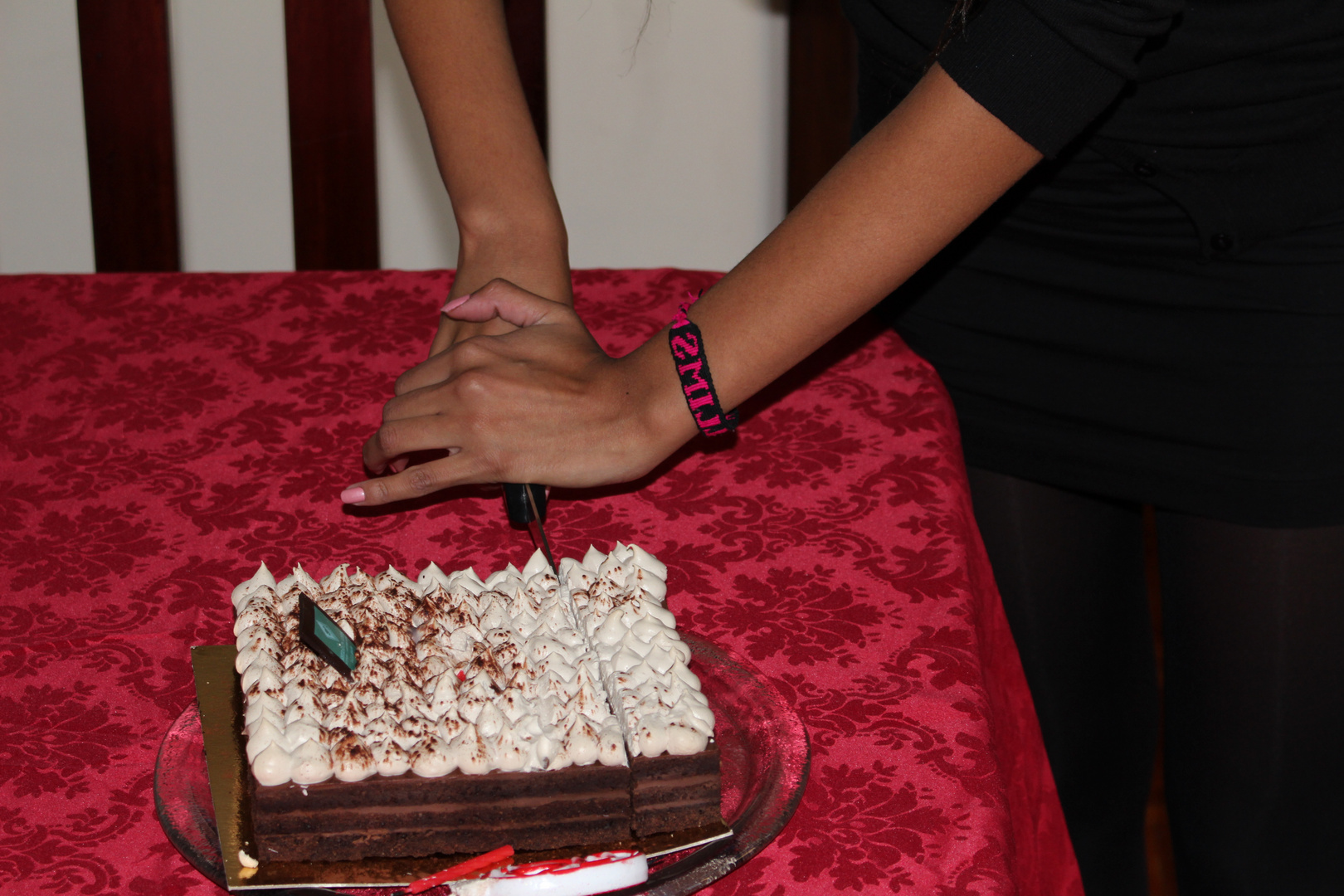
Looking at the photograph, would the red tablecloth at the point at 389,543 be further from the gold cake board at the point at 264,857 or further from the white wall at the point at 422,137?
the white wall at the point at 422,137

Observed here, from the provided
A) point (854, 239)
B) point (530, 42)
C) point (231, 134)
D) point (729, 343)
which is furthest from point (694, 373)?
point (231, 134)

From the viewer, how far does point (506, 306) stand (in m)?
1.10

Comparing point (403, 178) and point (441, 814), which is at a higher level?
point (403, 178)

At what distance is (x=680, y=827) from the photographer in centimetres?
65

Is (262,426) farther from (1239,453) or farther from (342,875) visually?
(1239,453)

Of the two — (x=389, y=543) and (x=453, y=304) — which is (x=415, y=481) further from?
(x=453, y=304)

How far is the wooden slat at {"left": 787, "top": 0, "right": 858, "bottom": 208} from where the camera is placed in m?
2.33

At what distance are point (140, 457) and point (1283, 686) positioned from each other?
3.36 ft

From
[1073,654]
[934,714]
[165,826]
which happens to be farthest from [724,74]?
[165,826]

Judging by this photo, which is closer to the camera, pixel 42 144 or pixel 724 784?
pixel 724 784

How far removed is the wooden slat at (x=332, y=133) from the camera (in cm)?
222

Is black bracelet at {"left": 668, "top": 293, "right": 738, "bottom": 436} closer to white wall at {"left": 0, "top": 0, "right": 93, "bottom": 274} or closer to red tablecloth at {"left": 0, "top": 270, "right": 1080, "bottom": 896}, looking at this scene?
red tablecloth at {"left": 0, "top": 270, "right": 1080, "bottom": 896}

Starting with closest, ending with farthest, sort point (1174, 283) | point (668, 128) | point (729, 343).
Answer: point (729, 343) → point (1174, 283) → point (668, 128)

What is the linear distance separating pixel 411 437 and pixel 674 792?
0.45 meters
